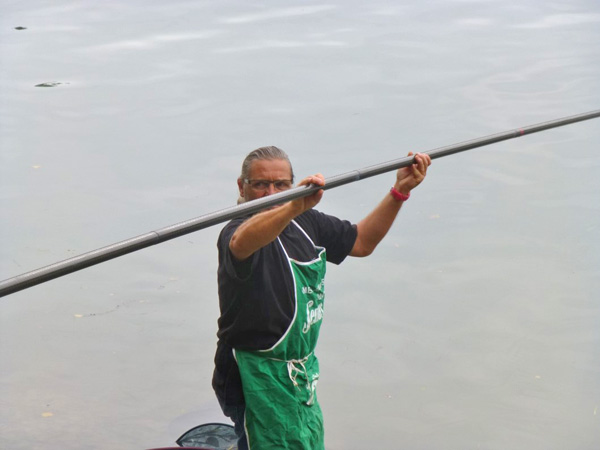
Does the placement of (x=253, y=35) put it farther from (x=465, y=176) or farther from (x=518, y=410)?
(x=518, y=410)

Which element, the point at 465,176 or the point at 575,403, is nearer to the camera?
the point at 575,403

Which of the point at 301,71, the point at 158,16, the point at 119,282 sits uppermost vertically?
the point at 158,16

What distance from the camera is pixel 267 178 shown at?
2.23 m

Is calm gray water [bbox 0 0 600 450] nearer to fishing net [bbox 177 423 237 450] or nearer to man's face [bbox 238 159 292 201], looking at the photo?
fishing net [bbox 177 423 237 450]

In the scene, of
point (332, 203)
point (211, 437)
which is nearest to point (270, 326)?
point (211, 437)

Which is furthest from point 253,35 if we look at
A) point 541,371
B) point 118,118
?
point 541,371

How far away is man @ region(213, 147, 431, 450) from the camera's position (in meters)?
2.15

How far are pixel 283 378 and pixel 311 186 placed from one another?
0.46 m

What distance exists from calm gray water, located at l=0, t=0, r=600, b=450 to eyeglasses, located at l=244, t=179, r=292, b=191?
132cm

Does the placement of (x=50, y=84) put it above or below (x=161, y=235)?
above

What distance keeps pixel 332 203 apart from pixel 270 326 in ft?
8.23

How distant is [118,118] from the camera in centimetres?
550

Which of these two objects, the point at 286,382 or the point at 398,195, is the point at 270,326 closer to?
the point at 286,382

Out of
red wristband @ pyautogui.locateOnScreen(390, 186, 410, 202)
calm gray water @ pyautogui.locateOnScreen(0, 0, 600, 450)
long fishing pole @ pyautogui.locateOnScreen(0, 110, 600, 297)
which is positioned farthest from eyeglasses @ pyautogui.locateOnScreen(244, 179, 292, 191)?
calm gray water @ pyautogui.locateOnScreen(0, 0, 600, 450)
